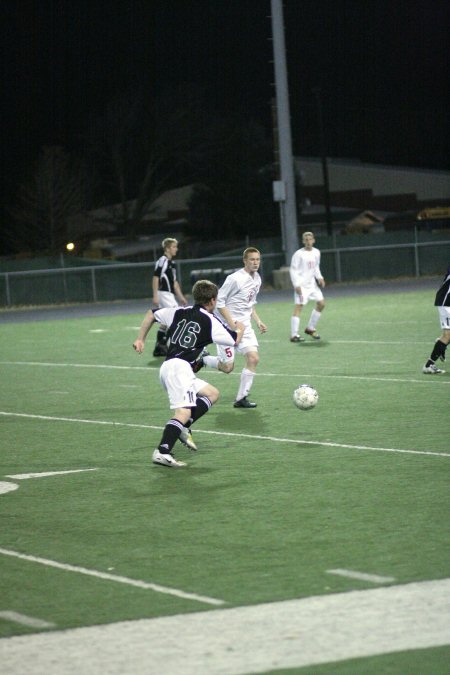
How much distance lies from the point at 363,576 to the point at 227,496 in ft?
8.78

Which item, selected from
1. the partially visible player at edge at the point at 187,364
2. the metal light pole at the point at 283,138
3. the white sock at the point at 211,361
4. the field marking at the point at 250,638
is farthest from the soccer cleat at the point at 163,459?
the metal light pole at the point at 283,138

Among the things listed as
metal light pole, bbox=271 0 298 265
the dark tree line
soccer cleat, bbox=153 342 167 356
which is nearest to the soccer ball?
soccer cleat, bbox=153 342 167 356

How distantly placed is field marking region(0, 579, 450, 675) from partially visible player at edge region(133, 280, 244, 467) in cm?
434

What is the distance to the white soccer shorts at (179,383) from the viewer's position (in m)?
10.6

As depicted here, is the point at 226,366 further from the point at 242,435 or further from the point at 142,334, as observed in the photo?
the point at 142,334

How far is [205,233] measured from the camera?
74812 mm

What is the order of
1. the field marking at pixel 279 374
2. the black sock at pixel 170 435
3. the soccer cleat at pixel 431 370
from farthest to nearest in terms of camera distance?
the soccer cleat at pixel 431 370
the field marking at pixel 279 374
the black sock at pixel 170 435

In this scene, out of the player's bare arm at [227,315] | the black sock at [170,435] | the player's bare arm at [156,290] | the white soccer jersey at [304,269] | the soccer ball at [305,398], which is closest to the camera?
the black sock at [170,435]

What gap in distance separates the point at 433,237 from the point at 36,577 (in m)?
42.0

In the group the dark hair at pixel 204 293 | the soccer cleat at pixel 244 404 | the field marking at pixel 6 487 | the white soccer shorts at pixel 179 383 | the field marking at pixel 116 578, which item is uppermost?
the dark hair at pixel 204 293

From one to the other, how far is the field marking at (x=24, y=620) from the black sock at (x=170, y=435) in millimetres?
4158

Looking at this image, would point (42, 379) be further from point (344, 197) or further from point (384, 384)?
point (344, 197)

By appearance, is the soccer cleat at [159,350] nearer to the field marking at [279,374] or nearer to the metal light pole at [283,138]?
the field marking at [279,374]

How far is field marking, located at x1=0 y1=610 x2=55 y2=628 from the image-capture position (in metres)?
6.18
